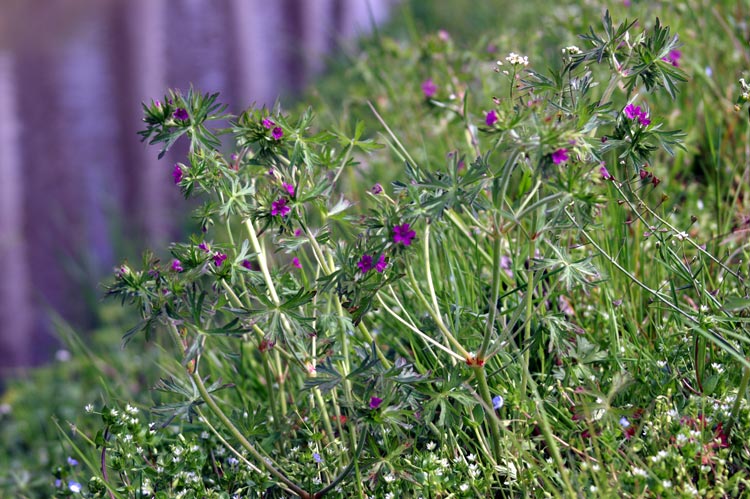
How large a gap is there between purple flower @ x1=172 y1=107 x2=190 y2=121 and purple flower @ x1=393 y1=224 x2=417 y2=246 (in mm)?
475

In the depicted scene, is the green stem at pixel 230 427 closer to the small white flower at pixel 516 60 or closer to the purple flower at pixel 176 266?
the purple flower at pixel 176 266

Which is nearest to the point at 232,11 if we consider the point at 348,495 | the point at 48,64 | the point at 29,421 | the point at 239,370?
the point at 48,64

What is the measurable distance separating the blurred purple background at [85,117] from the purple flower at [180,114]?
3.91 metres

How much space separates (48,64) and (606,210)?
5250 millimetres

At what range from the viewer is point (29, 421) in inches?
122

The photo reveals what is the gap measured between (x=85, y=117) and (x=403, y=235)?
5.29m

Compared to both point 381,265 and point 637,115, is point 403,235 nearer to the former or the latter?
point 381,265

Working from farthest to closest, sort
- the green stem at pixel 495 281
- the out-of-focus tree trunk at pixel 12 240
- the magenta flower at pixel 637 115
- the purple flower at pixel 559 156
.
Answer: the out-of-focus tree trunk at pixel 12 240, the magenta flower at pixel 637 115, the green stem at pixel 495 281, the purple flower at pixel 559 156

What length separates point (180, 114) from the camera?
1.36 meters

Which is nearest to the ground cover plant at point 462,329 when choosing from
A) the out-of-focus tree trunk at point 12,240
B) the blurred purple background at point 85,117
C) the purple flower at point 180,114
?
the purple flower at point 180,114

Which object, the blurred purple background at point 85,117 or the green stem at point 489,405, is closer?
the green stem at point 489,405

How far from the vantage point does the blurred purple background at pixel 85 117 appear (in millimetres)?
5500

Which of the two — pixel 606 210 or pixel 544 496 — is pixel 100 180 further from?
pixel 544 496

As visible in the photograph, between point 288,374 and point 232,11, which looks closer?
point 288,374
